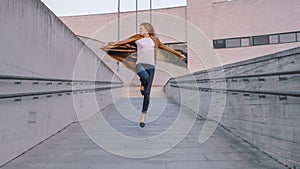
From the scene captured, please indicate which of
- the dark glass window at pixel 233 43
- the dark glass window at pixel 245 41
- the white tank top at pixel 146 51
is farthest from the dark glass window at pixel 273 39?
the white tank top at pixel 146 51

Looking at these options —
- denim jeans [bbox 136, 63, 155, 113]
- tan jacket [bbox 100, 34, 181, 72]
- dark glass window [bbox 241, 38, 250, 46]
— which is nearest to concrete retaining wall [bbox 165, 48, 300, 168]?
tan jacket [bbox 100, 34, 181, 72]

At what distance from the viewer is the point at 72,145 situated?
4.24 meters

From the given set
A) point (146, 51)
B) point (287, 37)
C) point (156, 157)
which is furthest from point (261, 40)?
point (156, 157)

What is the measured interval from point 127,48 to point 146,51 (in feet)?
2.37

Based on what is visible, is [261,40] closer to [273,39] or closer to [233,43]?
[273,39]

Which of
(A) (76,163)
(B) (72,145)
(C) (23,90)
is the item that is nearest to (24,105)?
(C) (23,90)

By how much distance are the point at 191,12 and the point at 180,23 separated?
1.50 meters

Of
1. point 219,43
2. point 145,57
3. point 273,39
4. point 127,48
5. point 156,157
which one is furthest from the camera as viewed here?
point 219,43

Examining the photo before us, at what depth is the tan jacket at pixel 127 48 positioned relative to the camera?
5328mm

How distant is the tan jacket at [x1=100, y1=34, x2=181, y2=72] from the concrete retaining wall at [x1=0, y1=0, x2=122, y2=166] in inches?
39.1

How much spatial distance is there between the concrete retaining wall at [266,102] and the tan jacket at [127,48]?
49.7 inches

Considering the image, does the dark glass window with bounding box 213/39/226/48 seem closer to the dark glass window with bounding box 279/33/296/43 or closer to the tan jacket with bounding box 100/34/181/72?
the dark glass window with bounding box 279/33/296/43

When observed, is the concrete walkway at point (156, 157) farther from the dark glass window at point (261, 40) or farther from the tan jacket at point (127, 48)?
the dark glass window at point (261, 40)

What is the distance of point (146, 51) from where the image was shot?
5.15 metres
